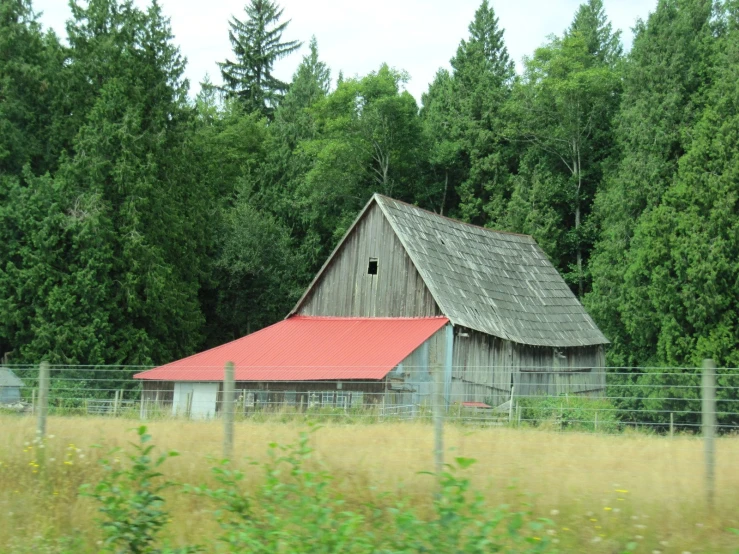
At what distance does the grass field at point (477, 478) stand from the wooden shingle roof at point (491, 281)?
19.2 meters

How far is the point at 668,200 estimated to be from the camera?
38.8m

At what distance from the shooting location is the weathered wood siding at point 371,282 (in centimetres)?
3031

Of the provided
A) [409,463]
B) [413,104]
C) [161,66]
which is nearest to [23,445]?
[409,463]

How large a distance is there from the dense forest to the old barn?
6280 millimetres

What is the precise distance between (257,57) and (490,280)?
4377 centimetres

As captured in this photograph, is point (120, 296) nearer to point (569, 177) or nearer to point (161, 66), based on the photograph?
point (161, 66)

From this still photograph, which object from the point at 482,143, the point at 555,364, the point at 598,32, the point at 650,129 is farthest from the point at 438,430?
the point at 598,32

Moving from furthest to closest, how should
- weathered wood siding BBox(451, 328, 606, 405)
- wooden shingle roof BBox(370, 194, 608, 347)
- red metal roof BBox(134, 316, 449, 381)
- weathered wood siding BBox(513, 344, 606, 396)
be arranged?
1. weathered wood siding BBox(513, 344, 606, 396)
2. wooden shingle roof BBox(370, 194, 608, 347)
3. weathered wood siding BBox(451, 328, 606, 405)
4. red metal roof BBox(134, 316, 449, 381)

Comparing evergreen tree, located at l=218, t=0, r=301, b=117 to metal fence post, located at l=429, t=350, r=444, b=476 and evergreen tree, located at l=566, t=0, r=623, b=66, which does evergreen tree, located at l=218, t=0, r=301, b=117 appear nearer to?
evergreen tree, located at l=566, t=0, r=623, b=66

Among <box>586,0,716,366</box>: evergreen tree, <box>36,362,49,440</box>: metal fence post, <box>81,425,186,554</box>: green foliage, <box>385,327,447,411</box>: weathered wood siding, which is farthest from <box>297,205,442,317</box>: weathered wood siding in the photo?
<box>81,425,186,554</box>: green foliage

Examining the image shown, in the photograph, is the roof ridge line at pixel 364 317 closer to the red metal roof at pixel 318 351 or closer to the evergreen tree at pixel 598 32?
the red metal roof at pixel 318 351

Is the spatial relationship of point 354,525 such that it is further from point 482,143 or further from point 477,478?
point 482,143

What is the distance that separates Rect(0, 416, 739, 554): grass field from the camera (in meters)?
7.55

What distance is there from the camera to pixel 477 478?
8.58 meters
